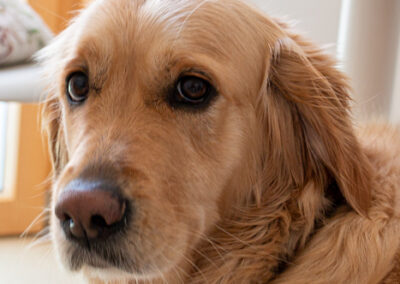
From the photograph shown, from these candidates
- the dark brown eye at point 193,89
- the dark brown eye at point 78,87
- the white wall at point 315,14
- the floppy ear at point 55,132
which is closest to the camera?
the dark brown eye at point 193,89

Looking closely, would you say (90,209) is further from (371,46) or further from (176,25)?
(371,46)

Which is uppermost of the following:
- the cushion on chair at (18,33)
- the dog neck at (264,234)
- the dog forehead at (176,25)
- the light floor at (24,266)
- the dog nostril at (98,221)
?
the dog forehead at (176,25)

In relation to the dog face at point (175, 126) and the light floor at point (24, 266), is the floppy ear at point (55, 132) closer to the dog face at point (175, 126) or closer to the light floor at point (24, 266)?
the dog face at point (175, 126)

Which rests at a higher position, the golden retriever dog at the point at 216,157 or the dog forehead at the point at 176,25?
the dog forehead at the point at 176,25

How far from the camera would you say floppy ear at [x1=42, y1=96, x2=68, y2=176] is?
6.25 feet

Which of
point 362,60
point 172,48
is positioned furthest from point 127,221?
point 362,60

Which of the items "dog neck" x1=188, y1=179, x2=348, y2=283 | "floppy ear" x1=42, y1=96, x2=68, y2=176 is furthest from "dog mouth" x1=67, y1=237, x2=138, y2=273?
"floppy ear" x1=42, y1=96, x2=68, y2=176

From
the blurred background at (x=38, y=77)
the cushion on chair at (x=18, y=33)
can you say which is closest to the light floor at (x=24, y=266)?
the blurred background at (x=38, y=77)

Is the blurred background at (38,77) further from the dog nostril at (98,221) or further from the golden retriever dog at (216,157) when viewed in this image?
the dog nostril at (98,221)

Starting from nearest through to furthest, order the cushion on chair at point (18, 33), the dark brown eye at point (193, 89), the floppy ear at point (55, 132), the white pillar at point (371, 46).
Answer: the dark brown eye at point (193, 89)
the cushion on chair at point (18, 33)
the floppy ear at point (55, 132)
the white pillar at point (371, 46)

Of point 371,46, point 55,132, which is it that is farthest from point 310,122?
point 371,46

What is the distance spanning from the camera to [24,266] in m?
3.06

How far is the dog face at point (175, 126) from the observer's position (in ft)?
4.19

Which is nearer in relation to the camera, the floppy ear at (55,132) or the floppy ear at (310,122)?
the floppy ear at (310,122)
